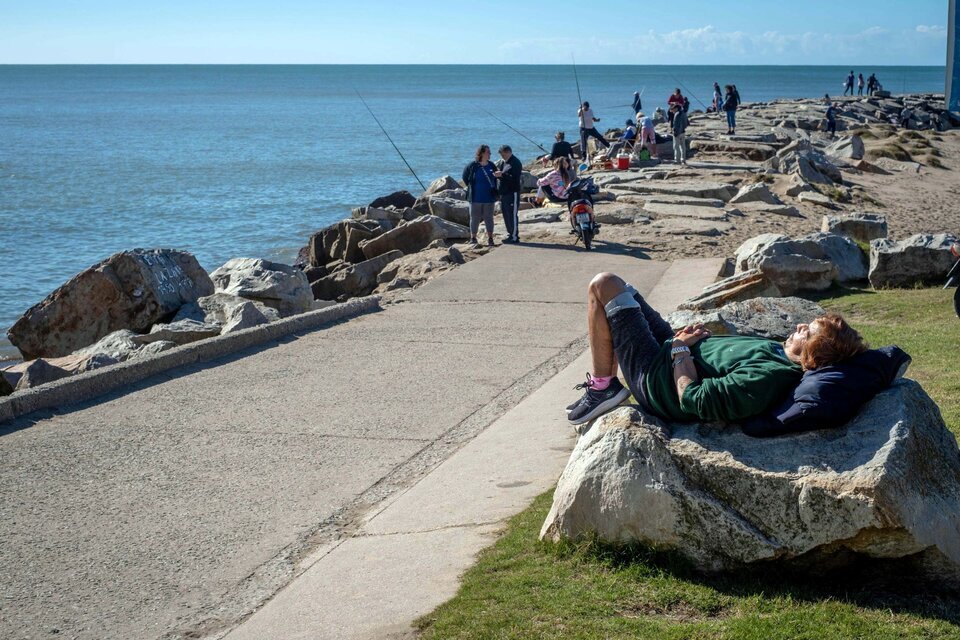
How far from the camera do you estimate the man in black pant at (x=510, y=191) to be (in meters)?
15.0

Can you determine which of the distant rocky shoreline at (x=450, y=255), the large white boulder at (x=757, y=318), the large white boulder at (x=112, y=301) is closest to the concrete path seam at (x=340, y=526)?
the large white boulder at (x=757, y=318)

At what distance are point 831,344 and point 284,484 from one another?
3.17m

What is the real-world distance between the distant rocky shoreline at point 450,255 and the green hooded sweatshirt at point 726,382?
16.6 feet

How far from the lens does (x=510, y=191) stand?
49.2ft

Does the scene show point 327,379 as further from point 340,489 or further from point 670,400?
point 670,400

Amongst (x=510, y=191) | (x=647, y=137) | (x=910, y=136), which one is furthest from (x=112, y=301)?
(x=910, y=136)

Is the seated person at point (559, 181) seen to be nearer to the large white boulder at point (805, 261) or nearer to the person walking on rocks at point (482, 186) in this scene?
the person walking on rocks at point (482, 186)

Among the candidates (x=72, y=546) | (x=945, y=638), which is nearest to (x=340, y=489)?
(x=72, y=546)

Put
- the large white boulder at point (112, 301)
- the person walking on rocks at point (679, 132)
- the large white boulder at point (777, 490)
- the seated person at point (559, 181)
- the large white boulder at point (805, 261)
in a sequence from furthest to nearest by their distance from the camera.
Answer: the person walking on rocks at point (679, 132)
the seated person at point (559, 181)
the large white boulder at point (112, 301)
the large white boulder at point (805, 261)
the large white boulder at point (777, 490)

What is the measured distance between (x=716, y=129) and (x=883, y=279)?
26.3m

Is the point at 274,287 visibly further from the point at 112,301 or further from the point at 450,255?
the point at 450,255

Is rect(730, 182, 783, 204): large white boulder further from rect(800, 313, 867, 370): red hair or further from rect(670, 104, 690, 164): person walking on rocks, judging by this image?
rect(800, 313, 867, 370): red hair

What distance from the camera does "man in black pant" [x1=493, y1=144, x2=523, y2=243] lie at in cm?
1502

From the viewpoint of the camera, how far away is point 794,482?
13.8 feet
